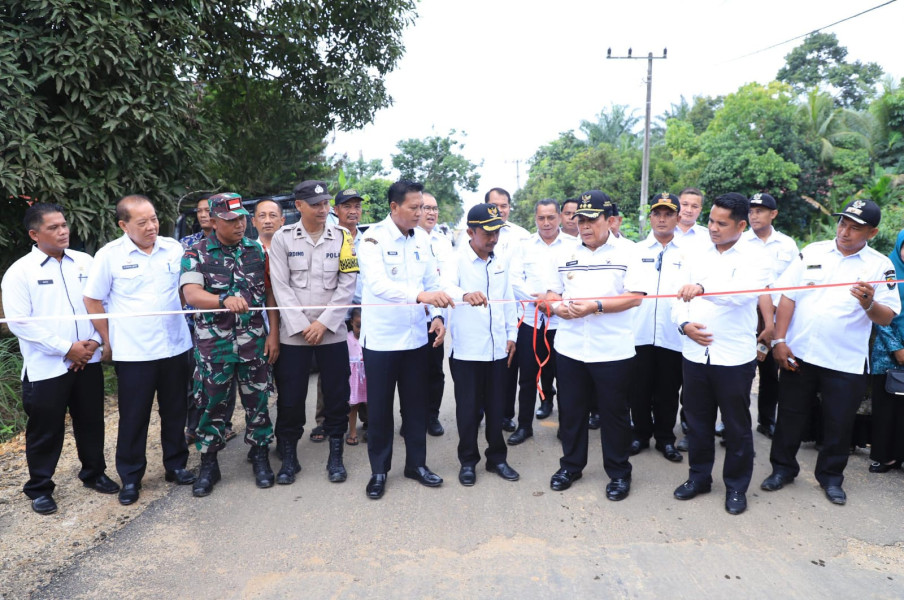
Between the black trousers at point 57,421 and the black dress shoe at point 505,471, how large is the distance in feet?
9.49

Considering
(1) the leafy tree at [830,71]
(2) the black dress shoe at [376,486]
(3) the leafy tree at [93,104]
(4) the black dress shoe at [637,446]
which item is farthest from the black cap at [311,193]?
(1) the leafy tree at [830,71]

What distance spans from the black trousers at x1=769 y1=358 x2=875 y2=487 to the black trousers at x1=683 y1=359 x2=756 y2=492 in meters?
0.50

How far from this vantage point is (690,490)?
4195mm

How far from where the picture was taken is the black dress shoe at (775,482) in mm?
4312

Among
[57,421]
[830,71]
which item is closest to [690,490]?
[57,421]

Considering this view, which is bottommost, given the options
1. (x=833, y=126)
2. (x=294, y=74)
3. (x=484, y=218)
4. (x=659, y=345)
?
(x=659, y=345)

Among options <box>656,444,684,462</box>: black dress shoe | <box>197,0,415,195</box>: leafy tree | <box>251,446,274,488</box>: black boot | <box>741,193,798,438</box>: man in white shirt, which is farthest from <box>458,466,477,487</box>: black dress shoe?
<box>197,0,415,195</box>: leafy tree

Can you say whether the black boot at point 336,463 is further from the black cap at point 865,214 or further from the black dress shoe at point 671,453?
the black cap at point 865,214

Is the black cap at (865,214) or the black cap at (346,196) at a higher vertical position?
the black cap at (346,196)

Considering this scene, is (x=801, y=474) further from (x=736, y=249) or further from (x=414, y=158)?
(x=414, y=158)

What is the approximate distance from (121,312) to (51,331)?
0.43 metres

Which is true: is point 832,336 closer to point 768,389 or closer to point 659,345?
point 659,345

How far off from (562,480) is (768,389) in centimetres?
240

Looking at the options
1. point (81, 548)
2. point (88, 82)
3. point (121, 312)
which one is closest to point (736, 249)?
point (121, 312)
